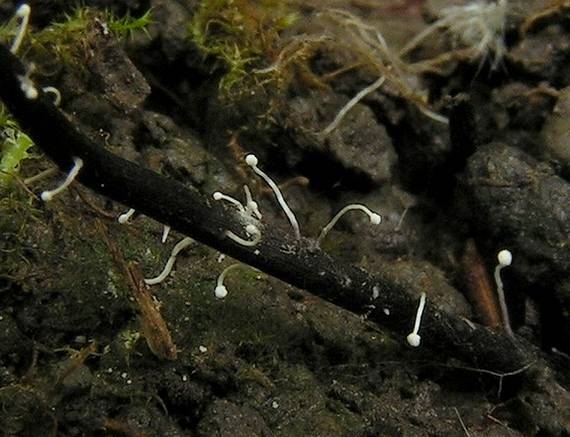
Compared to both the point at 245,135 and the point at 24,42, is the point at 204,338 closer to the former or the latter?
the point at 245,135

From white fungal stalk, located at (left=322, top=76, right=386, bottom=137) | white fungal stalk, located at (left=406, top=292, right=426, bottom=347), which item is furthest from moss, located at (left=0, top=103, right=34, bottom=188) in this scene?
white fungal stalk, located at (left=406, top=292, right=426, bottom=347)

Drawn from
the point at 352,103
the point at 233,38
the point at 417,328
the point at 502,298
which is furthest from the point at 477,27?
the point at 417,328

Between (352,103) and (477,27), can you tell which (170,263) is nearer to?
(352,103)

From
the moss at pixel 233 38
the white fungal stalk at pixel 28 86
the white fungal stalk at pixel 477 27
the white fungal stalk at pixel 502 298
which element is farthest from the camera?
the white fungal stalk at pixel 477 27

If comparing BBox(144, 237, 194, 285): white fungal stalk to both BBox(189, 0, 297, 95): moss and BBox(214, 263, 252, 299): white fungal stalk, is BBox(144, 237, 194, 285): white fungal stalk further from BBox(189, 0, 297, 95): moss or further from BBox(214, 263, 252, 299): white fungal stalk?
BBox(189, 0, 297, 95): moss

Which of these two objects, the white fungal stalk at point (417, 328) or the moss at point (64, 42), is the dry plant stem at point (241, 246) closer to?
the white fungal stalk at point (417, 328)

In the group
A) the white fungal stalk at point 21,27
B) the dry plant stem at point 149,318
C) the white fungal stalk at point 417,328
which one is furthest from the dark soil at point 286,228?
the white fungal stalk at point 21,27

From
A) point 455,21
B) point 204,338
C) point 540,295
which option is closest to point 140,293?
point 204,338
